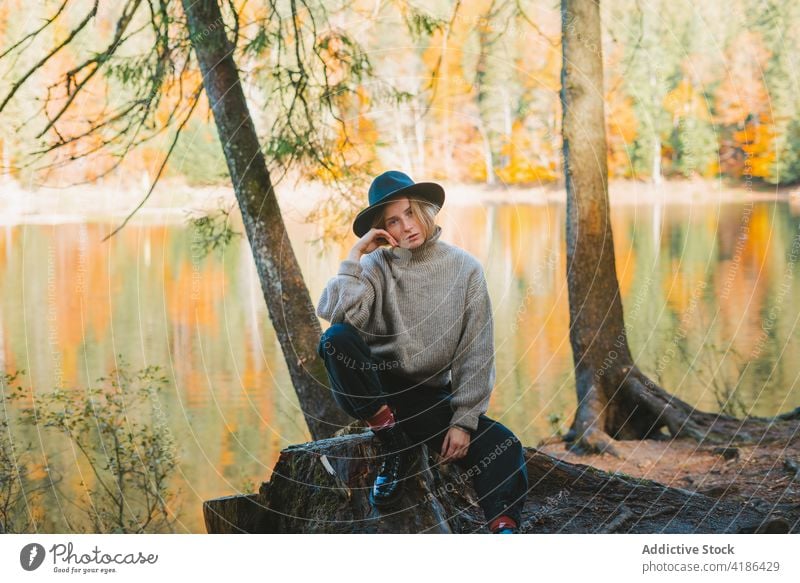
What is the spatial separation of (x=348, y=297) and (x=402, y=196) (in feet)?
1.31

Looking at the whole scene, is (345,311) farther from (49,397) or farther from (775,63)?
(775,63)

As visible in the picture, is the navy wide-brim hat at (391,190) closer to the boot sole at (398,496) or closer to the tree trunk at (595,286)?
the boot sole at (398,496)

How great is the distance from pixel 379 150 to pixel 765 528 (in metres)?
2.80

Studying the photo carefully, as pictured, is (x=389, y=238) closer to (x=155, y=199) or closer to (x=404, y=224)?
(x=404, y=224)

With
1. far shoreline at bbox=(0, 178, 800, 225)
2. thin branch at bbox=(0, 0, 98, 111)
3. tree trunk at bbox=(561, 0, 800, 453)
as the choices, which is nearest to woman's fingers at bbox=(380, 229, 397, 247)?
far shoreline at bbox=(0, 178, 800, 225)

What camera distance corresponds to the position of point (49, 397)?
5.43 metres

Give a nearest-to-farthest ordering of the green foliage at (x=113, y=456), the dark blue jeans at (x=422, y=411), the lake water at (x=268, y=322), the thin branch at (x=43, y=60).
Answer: the dark blue jeans at (x=422, y=411) < the thin branch at (x=43, y=60) < the green foliage at (x=113, y=456) < the lake water at (x=268, y=322)

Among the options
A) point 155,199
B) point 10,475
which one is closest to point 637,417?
point 155,199

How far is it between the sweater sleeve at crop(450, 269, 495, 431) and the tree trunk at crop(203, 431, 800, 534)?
0.21m

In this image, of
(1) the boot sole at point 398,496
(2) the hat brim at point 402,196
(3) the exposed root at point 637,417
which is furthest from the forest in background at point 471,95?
(1) the boot sole at point 398,496

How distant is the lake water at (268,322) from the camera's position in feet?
18.8

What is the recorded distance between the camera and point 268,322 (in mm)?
6879

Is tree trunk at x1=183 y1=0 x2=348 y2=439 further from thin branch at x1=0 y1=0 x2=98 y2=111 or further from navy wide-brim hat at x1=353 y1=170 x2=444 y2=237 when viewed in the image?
navy wide-brim hat at x1=353 y1=170 x2=444 y2=237

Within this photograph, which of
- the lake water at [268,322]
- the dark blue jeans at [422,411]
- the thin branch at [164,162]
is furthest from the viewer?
the lake water at [268,322]
